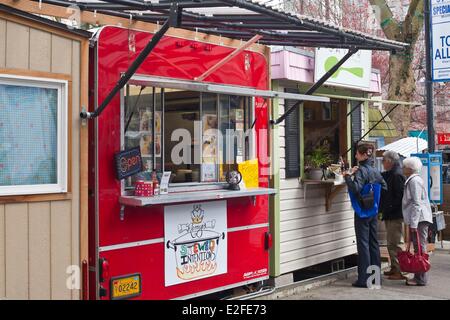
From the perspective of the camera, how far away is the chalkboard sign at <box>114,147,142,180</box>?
4.93m

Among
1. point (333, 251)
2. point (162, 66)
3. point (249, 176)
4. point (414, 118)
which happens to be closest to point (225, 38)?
point (162, 66)

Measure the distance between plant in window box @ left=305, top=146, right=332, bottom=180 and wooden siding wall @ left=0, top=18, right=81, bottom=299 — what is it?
148 inches

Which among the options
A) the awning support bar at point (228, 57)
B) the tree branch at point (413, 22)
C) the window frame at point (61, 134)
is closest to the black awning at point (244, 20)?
the awning support bar at point (228, 57)

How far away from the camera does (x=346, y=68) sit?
8.18 m

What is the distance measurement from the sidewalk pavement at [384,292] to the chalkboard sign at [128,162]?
9.01 feet

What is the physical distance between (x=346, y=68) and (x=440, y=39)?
282 centimetres

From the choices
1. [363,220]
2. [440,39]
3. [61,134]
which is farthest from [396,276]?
[61,134]

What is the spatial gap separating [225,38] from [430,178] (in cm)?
522

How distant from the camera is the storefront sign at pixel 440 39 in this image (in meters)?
9.93

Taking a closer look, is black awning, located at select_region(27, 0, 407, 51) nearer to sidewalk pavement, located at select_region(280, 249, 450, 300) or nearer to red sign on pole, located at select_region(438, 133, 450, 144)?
sidewalk pavement, located at select_region(280, 249, 450, 300)

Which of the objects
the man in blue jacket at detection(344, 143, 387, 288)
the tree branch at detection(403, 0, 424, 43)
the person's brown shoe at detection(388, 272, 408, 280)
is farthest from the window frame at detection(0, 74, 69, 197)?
the tree branch at detection(403, 0, 424, 43)

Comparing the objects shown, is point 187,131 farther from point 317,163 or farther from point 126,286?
point 317,163

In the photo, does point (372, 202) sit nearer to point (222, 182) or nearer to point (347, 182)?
point (347, 182)

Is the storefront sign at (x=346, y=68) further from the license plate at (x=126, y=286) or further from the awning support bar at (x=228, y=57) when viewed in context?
the license plate at (x=126, y=286)
